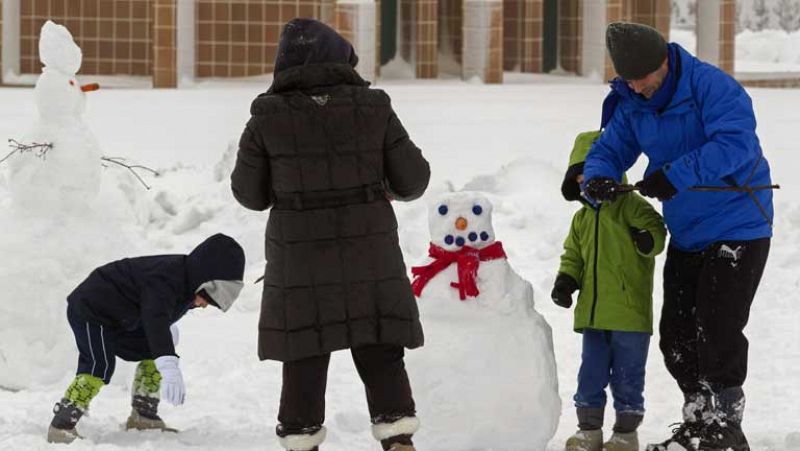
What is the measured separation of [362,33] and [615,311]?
44.8 ft

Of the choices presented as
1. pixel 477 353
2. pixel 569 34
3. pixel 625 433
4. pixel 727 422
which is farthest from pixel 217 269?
pixel 569 34

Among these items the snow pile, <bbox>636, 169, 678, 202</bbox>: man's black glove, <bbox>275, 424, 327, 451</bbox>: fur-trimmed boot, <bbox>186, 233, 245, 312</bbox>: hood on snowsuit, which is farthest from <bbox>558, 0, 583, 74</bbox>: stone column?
<bbox>275, 424, 327, 451</bbox>: fur-trimmed boot

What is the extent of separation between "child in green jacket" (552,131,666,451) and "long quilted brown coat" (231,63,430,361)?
1064mm

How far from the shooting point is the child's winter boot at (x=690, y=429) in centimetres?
579

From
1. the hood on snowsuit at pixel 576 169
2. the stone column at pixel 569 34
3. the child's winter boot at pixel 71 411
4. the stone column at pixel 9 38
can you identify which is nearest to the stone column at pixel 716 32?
the stone column at pixel 569 34

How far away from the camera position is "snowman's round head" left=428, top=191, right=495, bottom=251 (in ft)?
19.6

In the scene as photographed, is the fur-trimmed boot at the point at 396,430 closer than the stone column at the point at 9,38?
Yes

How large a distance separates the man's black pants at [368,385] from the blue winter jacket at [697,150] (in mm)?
1229

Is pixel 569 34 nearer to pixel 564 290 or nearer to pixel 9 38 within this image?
pixel 9 38

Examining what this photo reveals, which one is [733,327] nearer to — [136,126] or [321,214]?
[321,214]

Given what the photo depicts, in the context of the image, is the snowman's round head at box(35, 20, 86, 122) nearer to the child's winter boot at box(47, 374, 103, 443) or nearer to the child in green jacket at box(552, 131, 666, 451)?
the child's winter boot at box(47, 374, 103, 443)

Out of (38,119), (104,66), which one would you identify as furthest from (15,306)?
(104,66)

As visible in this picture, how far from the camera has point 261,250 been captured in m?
9.62

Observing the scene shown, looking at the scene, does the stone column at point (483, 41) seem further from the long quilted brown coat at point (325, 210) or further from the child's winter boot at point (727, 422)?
the long quilted brown coat at point (325, 210)
